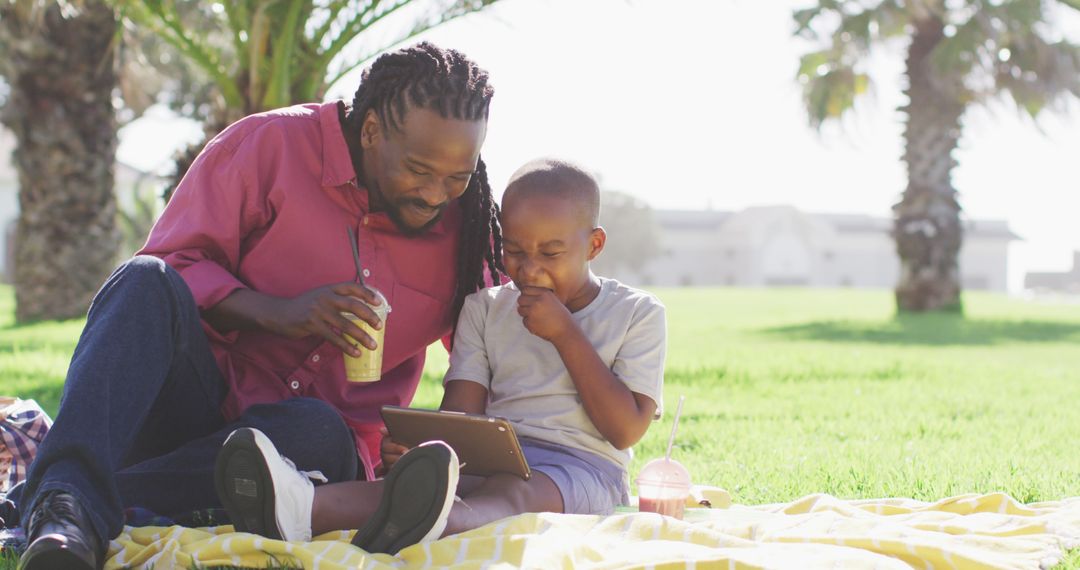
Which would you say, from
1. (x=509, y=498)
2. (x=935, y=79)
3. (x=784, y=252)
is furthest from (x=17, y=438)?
(x=784, y=252)

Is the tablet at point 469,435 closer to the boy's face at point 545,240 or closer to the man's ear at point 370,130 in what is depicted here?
the boy's face at point 545,240

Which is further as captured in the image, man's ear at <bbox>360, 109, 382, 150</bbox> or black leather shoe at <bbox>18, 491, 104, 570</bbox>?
man's ear at <bbox>360, 109, 382, 150</bbox>

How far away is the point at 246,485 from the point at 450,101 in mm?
1107

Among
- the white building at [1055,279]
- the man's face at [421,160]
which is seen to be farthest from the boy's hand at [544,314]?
the white building at [1055,279]

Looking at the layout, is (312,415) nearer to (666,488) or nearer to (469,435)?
(469,435)

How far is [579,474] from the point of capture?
272 centimetres

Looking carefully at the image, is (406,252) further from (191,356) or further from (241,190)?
(191,356)

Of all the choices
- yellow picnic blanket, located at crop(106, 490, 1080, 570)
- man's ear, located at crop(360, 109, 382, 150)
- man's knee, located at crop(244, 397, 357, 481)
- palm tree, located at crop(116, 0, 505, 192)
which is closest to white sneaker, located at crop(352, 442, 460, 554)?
yellow picnic blanket, located at crop(106, 490, 1080, 570)

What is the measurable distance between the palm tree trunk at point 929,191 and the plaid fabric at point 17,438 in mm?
15469

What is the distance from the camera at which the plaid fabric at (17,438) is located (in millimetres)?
2965

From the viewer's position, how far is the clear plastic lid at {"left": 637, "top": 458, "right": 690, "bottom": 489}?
8.91ft

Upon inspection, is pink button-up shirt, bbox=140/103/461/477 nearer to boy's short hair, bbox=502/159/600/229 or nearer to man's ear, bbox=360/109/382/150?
man's ear, bbox=360/109/382/150

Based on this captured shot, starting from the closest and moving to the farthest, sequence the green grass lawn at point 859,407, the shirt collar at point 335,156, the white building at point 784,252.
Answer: the shirt collar at point 335,156
the green grass lawn at point 859,407
the white building at point 784,252

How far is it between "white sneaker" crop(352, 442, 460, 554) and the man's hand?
429 millimetres
